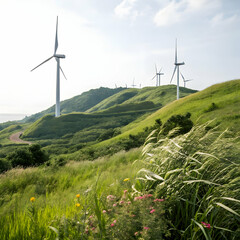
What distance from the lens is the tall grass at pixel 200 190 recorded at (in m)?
3.38

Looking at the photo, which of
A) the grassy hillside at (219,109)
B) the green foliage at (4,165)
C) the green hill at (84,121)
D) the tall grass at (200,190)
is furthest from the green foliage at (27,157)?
the green hill at (84,121)

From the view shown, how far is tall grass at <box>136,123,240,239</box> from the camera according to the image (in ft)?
11.1

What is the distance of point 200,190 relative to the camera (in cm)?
437

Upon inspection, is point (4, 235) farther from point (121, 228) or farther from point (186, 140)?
point (186, 140)

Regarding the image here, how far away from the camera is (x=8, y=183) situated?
7.69 meters

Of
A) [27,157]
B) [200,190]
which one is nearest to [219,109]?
[27,157]

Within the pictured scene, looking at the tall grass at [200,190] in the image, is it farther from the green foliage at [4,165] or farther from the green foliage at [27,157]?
the green foliage at [27,157]

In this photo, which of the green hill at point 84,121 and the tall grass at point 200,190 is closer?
the tall grass at point 200,190

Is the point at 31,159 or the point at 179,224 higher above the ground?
the point at 179,224

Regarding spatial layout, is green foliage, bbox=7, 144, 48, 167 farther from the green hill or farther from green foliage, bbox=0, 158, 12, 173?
the green hill

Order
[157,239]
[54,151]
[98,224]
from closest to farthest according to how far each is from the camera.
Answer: [157,239] < [98,224] < [54,151]

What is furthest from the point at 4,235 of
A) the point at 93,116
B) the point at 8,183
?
the point at 93,116

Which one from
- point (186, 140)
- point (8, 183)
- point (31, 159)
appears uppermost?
point (186, 140)

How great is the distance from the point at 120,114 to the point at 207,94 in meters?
68.4
